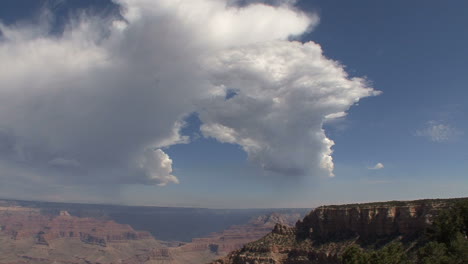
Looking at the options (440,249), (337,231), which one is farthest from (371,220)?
(440,249)

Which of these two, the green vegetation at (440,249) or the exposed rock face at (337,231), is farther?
the exposed rock face at (337,231)

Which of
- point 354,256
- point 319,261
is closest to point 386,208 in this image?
point 319,261

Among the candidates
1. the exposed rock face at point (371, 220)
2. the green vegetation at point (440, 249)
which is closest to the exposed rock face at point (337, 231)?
the exposed rock face at point (371, 220)

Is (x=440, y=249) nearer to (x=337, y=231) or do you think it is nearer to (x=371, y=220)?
(x=371, y=220)

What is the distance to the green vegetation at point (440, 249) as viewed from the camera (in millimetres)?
58906

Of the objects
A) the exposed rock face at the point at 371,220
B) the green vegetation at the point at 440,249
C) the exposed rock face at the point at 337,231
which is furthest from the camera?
the exposed rock face at the point at 337,231

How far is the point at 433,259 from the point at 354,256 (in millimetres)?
13529

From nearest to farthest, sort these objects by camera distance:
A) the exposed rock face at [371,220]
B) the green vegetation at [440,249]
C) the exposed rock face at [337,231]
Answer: the green vegetation at [440,249]
the exposed rock face at [371,220]
the exposed rock face at [337,231]

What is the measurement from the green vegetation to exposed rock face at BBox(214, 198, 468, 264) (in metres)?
23.1

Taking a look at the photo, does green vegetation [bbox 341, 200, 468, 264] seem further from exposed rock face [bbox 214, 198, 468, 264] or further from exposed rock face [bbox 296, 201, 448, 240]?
exposed rock face [bbox 214, 198, 468, 264]

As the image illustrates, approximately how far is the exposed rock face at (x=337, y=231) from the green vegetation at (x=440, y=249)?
2308cm

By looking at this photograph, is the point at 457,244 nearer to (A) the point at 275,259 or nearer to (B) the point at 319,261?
(B) the point at 319,261

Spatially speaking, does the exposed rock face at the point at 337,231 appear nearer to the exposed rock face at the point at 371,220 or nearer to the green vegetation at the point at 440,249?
the exposed rock face at the point at 371,220

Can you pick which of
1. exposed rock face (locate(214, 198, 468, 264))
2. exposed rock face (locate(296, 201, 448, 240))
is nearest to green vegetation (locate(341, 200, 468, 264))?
exposed rock face (locate(296, 201, 448, 240))
